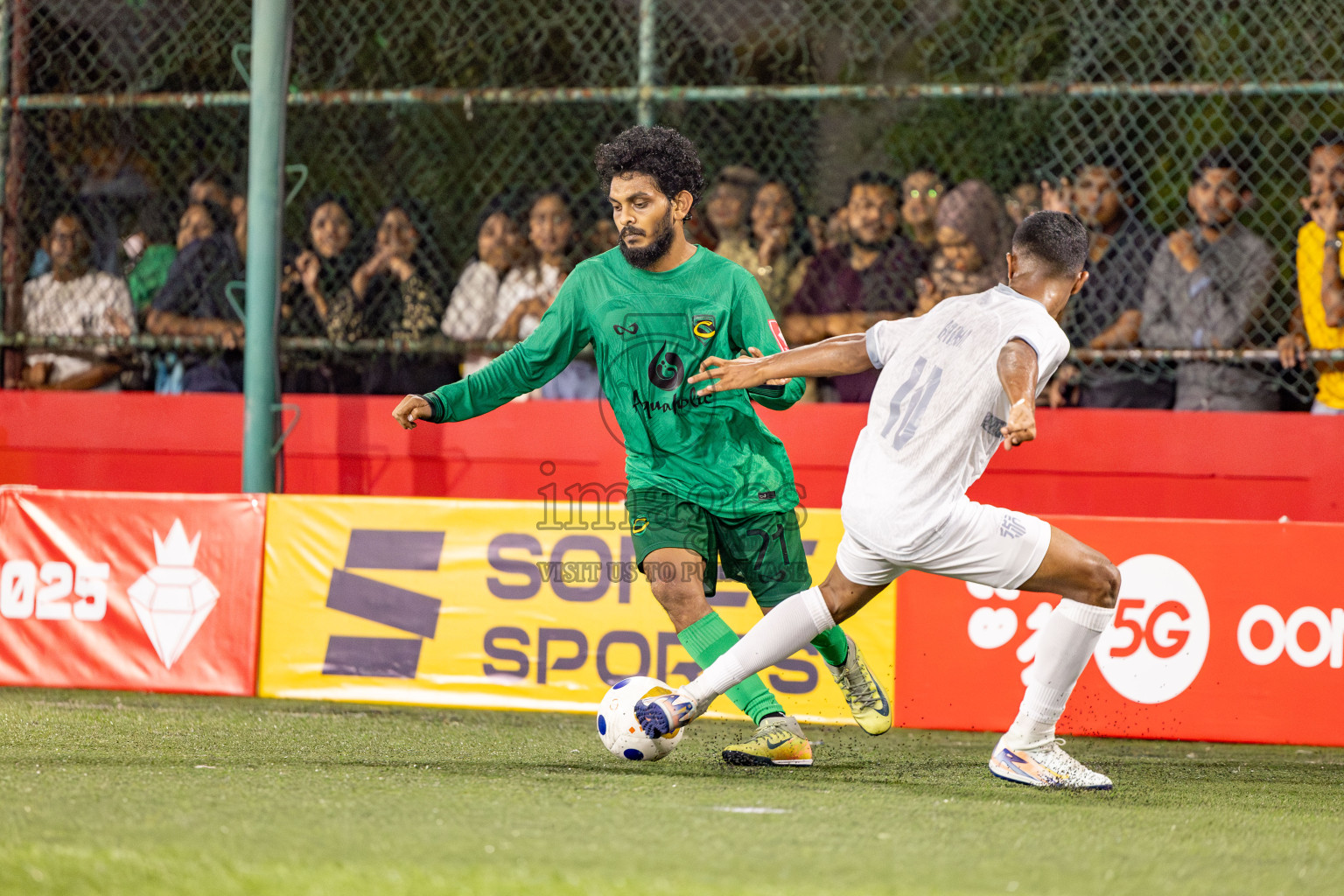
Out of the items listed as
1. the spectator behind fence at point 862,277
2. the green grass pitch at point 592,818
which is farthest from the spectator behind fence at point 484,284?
the green grass pitch at point 592,818

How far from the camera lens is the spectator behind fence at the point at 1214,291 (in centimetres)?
702

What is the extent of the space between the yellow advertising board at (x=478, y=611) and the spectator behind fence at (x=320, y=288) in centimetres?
157

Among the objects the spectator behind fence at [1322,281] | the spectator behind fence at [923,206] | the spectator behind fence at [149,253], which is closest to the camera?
the spectator behind fence at [1322,281]

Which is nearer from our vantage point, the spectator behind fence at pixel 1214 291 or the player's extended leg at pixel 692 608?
the player's extended leg at pixel 692 608

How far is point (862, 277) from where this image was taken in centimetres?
748

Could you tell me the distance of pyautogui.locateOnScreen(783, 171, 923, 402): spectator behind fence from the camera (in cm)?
739

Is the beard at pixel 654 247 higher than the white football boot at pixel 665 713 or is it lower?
higher

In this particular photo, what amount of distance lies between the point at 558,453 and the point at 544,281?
92 centimetres

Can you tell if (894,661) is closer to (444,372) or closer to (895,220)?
(895,220)

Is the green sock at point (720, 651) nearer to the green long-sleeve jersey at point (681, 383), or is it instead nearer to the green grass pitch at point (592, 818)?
the green grass pitch at point (592, 818)

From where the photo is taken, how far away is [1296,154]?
7734 millimetres

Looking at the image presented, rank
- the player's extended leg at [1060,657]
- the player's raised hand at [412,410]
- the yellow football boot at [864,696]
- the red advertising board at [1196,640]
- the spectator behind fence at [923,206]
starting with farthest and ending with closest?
the spectator behind fence at [923,206] < the red advertising board at [1196,640] < the yellow football boot at [864,696] < the player's raised hand at [412,410] < the player's extended leg at [1060,657]

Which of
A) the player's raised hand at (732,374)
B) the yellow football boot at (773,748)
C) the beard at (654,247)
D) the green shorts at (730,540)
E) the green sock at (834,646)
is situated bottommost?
the yellow football boot at (773,748)

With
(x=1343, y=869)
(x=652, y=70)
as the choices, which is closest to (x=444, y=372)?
(x=652, y=70)
